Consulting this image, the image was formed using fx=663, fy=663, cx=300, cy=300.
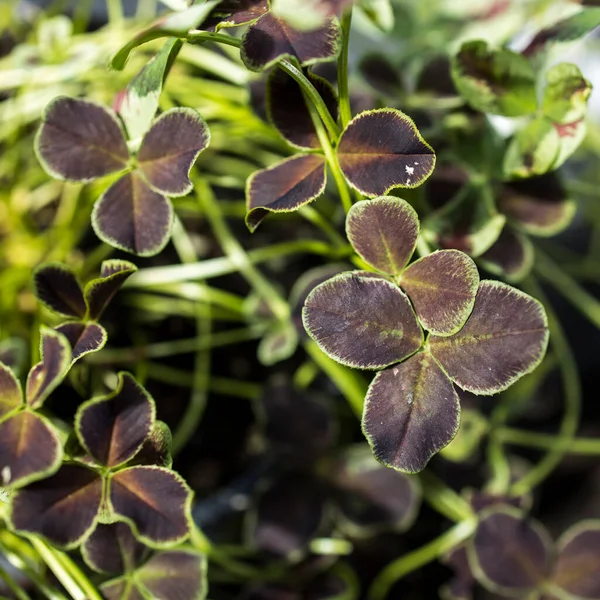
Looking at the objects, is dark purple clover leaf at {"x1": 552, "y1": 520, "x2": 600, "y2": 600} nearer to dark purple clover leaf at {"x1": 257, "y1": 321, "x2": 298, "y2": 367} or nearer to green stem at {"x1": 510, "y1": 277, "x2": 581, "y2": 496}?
green stem at {"x1": 510, "y1": 277, "x2": 581, "y2": 496}

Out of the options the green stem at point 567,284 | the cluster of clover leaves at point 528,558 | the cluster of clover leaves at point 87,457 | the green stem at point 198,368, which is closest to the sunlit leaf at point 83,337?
the cluster of clover leaves at point 87,457

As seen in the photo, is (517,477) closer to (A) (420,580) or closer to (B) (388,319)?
(A) (420,580)

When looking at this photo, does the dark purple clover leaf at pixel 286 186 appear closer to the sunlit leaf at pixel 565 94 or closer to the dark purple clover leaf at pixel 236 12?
the dark purple clover leaf at pixel 236 12

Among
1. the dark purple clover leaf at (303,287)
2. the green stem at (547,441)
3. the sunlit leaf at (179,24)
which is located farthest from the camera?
the green stem at (547,441)

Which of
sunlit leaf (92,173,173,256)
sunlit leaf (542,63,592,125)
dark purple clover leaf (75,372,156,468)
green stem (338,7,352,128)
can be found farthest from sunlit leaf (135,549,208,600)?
sunlit leaf (542,63,592,125)

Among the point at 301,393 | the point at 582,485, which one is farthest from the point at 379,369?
the point at 582,485
